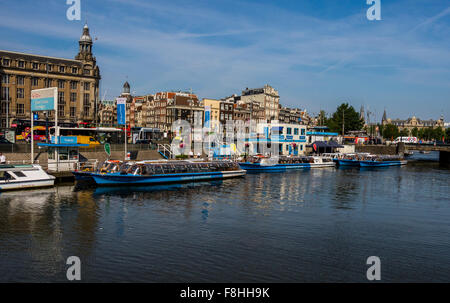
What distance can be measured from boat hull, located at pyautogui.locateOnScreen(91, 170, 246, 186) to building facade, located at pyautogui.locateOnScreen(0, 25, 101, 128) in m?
58.4

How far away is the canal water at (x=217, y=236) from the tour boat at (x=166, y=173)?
180 centimetres

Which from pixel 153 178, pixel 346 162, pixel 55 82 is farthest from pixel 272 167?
pixel 55 82

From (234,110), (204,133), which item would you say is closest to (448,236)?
(204,133)

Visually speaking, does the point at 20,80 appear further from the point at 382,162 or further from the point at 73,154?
the point at 382,162

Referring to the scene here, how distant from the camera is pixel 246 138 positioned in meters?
102

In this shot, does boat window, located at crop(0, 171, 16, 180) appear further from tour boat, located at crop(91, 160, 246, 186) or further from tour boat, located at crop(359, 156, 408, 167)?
tour boat, located at crop(359, 156, 408, 167)

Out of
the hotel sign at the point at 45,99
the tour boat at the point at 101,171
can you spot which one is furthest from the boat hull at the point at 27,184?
the hotel sign at the point at 45,99

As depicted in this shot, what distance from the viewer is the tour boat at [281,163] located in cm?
7756

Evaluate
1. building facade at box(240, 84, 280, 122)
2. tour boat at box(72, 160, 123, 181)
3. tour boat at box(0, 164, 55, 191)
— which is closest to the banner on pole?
tour boat at box(72, 160, 123, 181)

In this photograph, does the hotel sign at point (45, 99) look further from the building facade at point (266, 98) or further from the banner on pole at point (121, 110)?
the building facade at point (266, 98)

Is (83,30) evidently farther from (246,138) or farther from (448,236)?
(448,236)

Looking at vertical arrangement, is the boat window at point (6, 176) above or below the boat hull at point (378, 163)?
above
